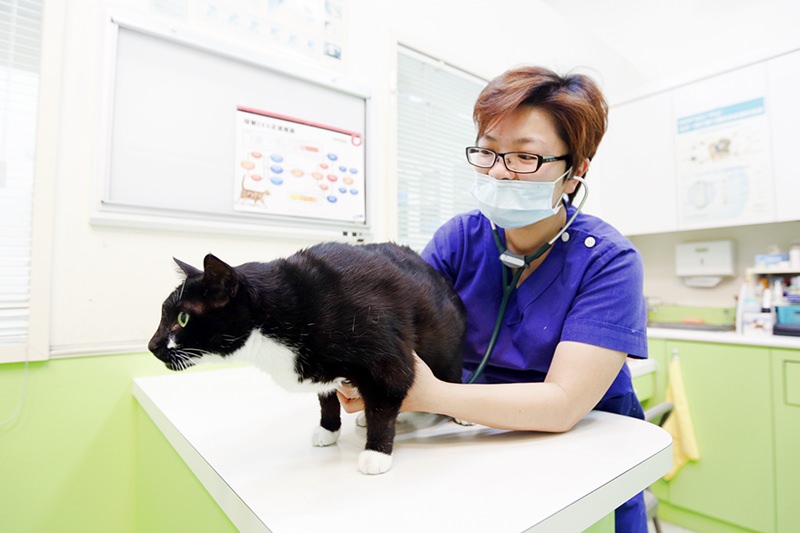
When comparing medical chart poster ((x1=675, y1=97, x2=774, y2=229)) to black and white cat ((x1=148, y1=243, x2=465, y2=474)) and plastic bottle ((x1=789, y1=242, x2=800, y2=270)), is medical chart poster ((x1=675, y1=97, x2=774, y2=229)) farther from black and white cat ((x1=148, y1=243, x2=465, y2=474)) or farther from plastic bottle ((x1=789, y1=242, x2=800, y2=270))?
black and white cat ((x1=148, y1=243, x2=465, y2=474))

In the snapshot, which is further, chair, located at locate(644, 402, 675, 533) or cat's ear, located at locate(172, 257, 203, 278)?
chair, located at locate(644, 402, 675, 533)

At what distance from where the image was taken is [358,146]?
5.46 ft

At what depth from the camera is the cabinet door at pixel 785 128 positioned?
6.78 feet

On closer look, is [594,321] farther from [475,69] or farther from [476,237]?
[475,69]

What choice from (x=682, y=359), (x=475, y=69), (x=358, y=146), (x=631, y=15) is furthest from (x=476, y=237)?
(x=631, y=15)

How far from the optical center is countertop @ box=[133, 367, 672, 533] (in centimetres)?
45

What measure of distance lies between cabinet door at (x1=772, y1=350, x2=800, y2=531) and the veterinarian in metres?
1.36

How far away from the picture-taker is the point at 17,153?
1046 mm

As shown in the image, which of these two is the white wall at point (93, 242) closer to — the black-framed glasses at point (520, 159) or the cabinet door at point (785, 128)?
the black-framed glasses at point (520, 159)

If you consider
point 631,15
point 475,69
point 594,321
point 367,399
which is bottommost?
point 367,399

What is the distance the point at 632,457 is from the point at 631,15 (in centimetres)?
291

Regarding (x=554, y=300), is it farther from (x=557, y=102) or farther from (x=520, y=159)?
(x=557, y=102)

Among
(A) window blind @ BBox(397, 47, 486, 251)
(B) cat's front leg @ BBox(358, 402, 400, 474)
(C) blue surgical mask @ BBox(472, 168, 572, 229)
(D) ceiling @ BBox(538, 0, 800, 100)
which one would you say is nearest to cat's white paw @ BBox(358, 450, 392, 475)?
(B) cat's front leg @ BBox(358, 402, 400, 474)

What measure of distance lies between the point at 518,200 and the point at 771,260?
2.24 meters
